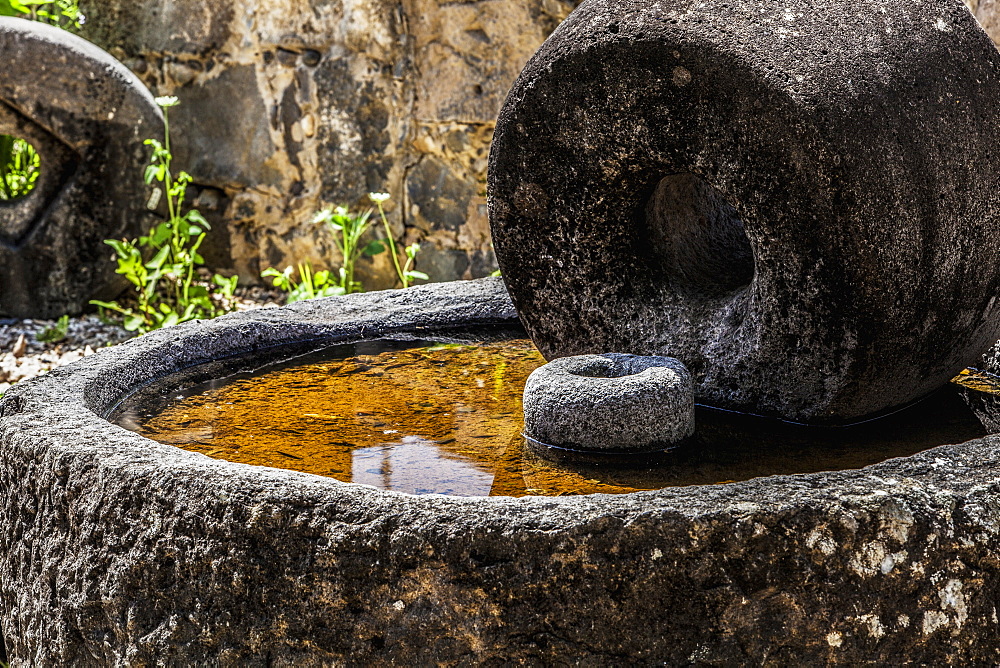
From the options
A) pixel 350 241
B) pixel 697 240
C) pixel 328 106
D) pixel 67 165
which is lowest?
pixel 350 241

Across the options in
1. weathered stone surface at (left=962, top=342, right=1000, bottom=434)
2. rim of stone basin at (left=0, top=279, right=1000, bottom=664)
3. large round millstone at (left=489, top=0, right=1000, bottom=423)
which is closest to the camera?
rim of stone basin at (left=0, top=279, right=1000, bottom=664)

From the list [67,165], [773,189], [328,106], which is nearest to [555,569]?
[773,189]

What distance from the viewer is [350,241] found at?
17.9ft

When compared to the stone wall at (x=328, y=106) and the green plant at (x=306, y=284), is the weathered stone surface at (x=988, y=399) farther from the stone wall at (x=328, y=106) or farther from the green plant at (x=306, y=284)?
the stone wall at (x=328, y=106)

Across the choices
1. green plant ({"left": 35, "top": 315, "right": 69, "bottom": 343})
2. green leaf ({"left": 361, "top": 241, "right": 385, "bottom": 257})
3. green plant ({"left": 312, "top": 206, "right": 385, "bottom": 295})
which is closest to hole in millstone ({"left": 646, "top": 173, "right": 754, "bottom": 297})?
green plant ({"left": 312, "top": 206, "right": 385, "bottom": 295})

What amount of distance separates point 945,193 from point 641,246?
79 centimetres

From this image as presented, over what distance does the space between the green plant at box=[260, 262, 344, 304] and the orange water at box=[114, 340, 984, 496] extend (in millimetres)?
1959

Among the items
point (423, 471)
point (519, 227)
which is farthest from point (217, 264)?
point (423, 471)

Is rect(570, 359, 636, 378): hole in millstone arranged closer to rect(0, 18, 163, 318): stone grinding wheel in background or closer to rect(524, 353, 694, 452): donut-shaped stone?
rect(524, 353, 694, 452): donut-shaped stone

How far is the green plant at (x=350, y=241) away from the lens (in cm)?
527

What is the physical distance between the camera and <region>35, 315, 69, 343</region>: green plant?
5.27 m

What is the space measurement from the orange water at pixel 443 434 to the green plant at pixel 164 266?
2.55 metres

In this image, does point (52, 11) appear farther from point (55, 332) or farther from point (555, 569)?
point (555, 569)

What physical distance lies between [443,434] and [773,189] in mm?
900
